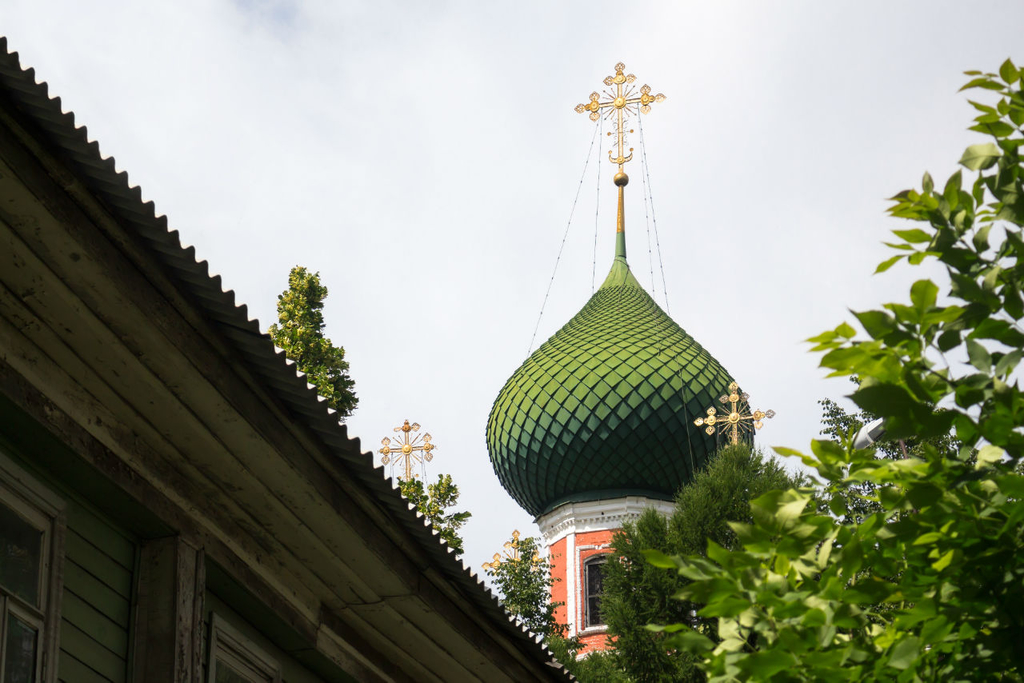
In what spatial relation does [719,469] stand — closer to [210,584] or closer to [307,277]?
[307,277]

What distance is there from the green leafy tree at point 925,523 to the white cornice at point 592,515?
1018 inches

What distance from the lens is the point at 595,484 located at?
31.5m

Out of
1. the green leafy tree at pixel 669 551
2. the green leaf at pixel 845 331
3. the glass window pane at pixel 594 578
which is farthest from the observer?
the glass window pane at pixel 594 578

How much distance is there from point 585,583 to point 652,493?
255 centimetres

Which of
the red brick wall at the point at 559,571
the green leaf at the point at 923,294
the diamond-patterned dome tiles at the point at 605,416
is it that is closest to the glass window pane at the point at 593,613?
the red brick wall at the point at 559,571

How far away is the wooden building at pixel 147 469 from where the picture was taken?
16.7 ft

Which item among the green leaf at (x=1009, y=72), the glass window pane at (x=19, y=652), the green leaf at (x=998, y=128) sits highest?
the green leaf at (x=1009, y=72)

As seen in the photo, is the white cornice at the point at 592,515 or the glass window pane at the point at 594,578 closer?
the white cornice at the point at 592,515

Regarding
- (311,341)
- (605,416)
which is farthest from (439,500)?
(605,416)

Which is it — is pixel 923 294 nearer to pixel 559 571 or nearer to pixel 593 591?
pixel 593 591

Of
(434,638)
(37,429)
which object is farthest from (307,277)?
(37,429)

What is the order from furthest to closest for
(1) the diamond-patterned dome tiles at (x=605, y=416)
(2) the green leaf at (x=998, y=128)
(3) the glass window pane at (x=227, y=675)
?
1. (1) the diamond-patterned dome tiles at (x=605, y=416)
2. (3) the glass window pane at (x=227, y=675)
3. (2) the green leaf at (x=998, y=128)

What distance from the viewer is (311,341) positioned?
18.2 m

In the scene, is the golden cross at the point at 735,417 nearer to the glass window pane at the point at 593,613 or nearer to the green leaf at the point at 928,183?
the glass window pane at the point at 593,613
